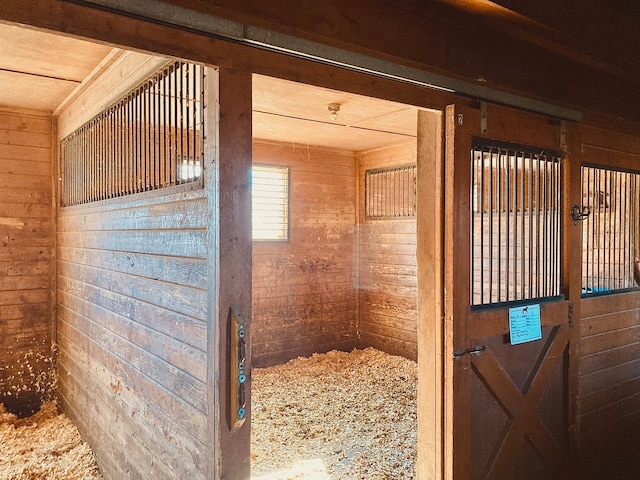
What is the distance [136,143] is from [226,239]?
1.06 meters

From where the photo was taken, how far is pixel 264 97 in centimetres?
289

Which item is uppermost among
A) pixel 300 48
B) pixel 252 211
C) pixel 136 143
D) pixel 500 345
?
pixel 300 48

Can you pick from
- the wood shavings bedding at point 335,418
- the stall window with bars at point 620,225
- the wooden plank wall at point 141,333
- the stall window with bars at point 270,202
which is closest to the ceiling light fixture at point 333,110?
the stall window with bars at point 270,202

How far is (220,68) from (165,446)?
54.9 inches

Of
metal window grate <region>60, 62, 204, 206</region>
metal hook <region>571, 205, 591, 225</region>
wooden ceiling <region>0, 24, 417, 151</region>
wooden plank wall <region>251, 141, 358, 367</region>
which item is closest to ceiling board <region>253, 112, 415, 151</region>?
wooden ceiling <region>0, 24, 417, 151</region>

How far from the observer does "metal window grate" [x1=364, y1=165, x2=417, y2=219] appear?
4529 millimetres

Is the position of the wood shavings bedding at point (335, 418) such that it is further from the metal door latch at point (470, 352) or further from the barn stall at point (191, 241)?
the metal door latch at point (470, 352)

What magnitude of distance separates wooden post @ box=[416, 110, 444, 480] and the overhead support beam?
19 cm

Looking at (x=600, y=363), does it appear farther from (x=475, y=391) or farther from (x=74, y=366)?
(x=74, y=366)

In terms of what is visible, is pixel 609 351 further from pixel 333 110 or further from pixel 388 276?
pixel 388 276

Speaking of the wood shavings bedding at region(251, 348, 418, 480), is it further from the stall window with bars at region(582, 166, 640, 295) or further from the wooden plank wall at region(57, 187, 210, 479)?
the stall window with bars at region(582, 166, 640, 295)

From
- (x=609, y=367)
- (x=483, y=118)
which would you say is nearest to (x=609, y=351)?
(x=609, y=367)

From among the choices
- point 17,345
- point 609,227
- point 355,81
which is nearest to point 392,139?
point 609,227

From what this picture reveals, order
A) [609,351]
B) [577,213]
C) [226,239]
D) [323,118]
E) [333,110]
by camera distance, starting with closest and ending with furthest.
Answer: [226,239]
[577,213]
[609,351]
[333,110]
[323,118]
